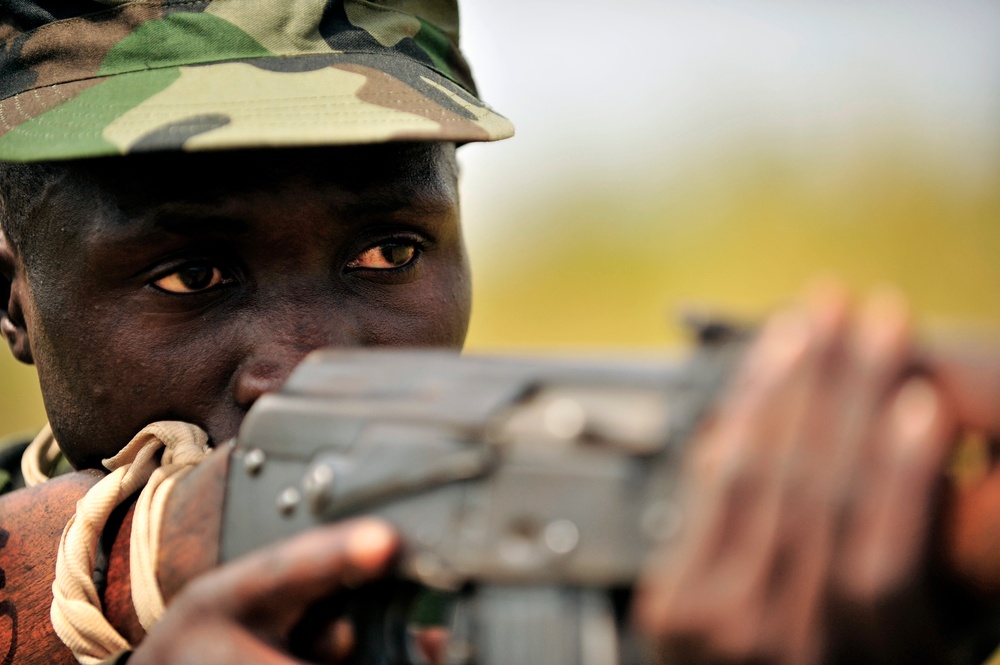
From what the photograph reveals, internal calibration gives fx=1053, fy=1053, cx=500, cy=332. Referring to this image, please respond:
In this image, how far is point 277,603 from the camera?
137cm

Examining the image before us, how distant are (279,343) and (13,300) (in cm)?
78

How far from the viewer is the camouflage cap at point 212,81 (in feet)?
6.33

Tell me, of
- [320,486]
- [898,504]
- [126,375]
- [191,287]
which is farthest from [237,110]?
[898,504]

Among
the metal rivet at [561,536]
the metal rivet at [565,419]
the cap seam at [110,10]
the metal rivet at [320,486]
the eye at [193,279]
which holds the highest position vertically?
the cap seam at [110,10]

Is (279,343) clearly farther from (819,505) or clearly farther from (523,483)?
(819,505)

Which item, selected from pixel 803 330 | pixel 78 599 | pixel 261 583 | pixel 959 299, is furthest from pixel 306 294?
pixel 959 299

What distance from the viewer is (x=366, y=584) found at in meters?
1.36

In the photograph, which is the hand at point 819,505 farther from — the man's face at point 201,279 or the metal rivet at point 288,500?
the man's face at point 201,279

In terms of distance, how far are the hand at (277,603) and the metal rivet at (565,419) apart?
249 mm

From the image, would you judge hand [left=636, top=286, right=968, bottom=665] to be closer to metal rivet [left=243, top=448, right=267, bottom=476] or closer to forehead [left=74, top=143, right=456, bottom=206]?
metal rivet [left=243, top=448, right=267, bottom=476]

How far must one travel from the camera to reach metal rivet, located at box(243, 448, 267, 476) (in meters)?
1.47

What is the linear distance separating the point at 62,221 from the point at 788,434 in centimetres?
161

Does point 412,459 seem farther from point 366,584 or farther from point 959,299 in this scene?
point 959,299

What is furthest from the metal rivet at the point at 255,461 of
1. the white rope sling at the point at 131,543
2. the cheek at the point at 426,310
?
the cheek at the point at 426,310
